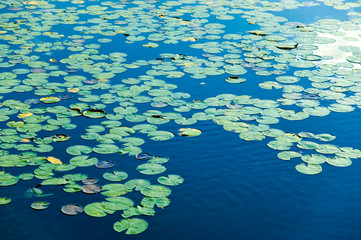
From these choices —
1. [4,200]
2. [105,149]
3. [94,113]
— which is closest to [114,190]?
[105,149]

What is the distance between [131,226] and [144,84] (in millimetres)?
2809

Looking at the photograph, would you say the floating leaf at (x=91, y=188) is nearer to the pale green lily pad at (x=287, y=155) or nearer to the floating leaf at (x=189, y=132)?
the floating leaf at (x=189, y=132)

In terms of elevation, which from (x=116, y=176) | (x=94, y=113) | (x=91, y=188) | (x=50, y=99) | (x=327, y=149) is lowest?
(x=91, y=188)

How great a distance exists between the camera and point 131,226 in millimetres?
3896

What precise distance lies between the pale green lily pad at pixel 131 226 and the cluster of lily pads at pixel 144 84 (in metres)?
0.01

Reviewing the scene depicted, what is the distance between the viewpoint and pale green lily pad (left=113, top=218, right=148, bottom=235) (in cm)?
386

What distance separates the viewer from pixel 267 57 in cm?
728

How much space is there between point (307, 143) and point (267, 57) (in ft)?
8.16

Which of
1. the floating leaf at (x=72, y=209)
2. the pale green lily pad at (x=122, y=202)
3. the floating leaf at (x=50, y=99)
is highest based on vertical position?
the floating leaf at (x=50, y=99)

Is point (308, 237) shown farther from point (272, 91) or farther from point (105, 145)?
point (272, 91)

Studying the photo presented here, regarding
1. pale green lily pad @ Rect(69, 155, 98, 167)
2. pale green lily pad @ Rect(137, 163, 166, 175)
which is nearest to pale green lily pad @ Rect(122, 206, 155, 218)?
pale green lily pad @ Rect(137, 163, 166, 175)

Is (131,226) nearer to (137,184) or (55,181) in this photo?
(137,184)

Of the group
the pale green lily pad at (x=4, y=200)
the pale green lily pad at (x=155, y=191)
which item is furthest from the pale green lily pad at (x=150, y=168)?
the pale green lily pad at (x=4, y=200)

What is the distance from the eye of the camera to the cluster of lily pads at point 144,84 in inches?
184
